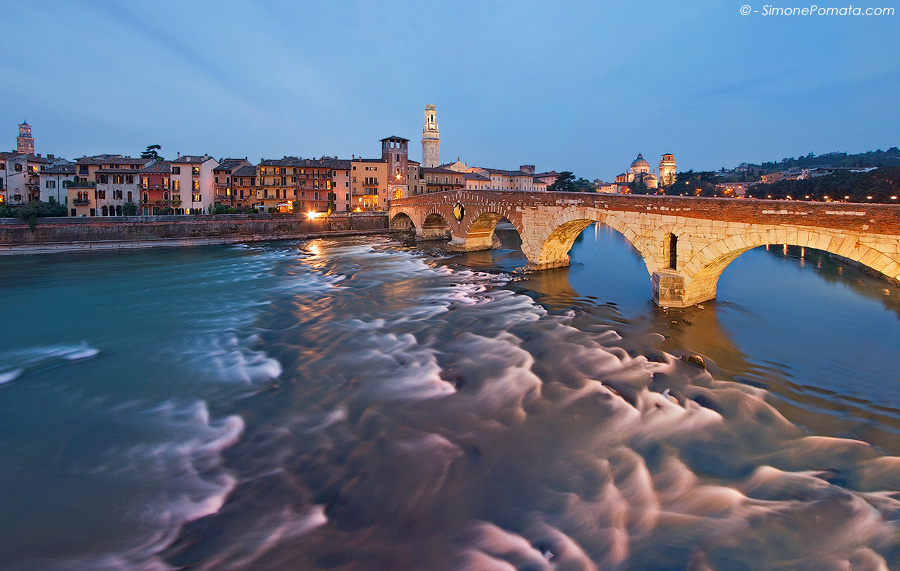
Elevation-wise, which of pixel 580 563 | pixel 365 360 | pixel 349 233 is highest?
pixel 349 233

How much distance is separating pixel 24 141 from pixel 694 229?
91445 millimetres

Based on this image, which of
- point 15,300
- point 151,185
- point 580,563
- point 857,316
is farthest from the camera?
point 151,185

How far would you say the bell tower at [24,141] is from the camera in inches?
2687

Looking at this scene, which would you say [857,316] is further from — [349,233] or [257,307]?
[349,233]

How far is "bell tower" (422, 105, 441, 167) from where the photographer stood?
67688 millimetres

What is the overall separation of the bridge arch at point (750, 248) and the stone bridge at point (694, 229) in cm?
2

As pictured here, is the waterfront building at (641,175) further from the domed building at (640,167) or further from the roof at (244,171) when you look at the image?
the roof at (244,171)

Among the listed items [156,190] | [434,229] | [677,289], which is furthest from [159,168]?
[677,289]

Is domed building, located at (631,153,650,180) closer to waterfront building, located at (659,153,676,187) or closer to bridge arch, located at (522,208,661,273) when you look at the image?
waterfront building, located at (659,153,676,187)

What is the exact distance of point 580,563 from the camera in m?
5.39

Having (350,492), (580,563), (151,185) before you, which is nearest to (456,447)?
(350,492)

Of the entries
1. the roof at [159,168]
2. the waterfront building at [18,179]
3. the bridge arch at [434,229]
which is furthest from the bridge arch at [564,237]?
the waterfront building at [18,179]

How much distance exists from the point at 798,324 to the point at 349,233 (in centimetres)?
3999

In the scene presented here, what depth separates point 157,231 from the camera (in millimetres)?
38438
